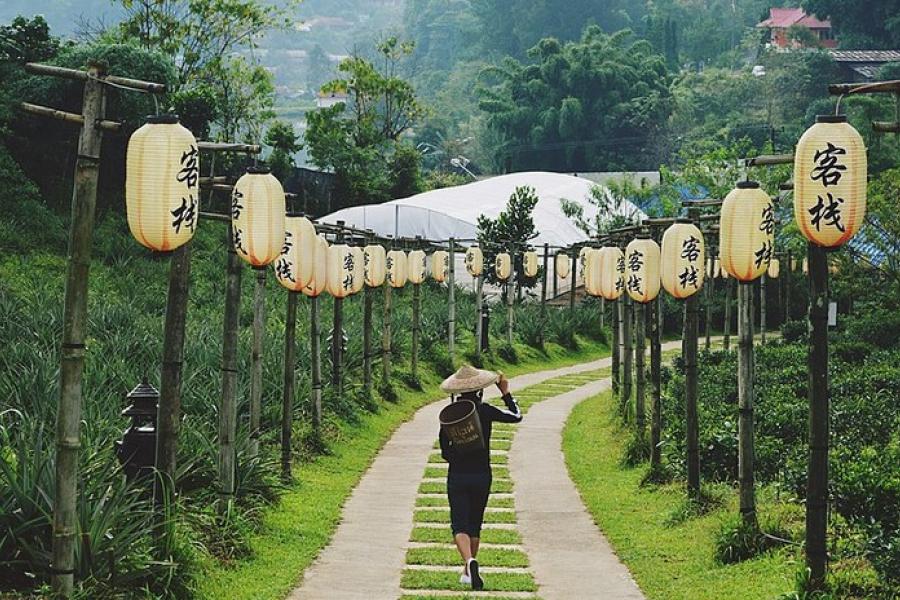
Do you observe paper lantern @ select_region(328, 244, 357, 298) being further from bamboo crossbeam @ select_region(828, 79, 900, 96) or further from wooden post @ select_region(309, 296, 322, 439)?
bamboo crossbeam @ select_region(828, 79, 900, 96)

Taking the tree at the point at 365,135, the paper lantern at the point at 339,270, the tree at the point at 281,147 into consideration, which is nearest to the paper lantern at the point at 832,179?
the paper lantern at the point at 339,270

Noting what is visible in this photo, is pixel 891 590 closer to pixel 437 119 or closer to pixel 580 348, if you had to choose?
pixel 580 348

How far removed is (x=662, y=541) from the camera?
12.3 metres

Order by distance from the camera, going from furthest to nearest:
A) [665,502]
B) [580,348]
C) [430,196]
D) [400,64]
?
[400,64] → [430,196] → [580,348] → [665,502]

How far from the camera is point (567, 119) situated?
238ft

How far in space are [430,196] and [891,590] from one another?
Answer: 41.8m

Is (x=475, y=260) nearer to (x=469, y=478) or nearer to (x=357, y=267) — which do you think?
(x=357, y=267)

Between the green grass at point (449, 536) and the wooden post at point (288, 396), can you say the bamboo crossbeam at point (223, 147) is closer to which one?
the green grass at point (449, 536)

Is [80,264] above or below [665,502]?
above

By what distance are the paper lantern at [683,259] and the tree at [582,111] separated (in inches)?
2216

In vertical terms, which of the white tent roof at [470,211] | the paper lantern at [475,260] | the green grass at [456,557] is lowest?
the green grass at [456,557]

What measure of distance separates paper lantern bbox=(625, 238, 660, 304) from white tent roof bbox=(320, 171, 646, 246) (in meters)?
24.4

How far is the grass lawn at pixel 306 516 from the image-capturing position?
10234mm

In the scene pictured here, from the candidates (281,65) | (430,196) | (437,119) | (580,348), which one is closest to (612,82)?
(437,119)
